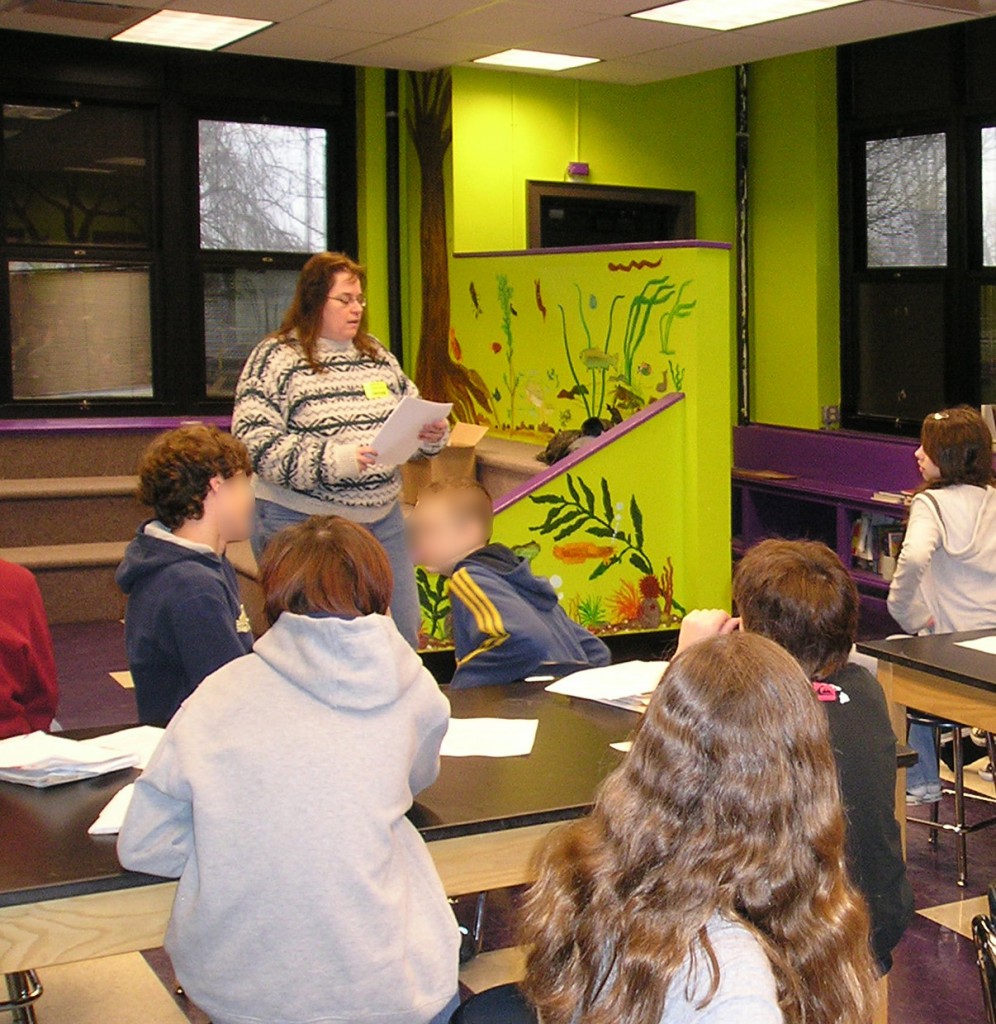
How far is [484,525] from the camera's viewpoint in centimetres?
339

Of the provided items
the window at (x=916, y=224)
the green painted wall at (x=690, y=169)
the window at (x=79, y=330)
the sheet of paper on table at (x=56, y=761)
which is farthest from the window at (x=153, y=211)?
the sheet of paper on table at (x=56, y=761)

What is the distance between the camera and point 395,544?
15.1 feet

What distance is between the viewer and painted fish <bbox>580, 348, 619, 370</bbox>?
6.72 m

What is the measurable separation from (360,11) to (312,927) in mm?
5310

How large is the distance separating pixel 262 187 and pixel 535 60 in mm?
1786

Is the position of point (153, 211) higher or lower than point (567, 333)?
higher

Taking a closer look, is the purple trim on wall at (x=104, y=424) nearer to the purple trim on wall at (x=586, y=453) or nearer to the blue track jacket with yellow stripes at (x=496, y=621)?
the purple trim on wall at (x=586, y=453)

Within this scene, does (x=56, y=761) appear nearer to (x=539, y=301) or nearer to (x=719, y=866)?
(x=719, y=866)

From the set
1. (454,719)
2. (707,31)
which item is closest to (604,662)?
(454,719)

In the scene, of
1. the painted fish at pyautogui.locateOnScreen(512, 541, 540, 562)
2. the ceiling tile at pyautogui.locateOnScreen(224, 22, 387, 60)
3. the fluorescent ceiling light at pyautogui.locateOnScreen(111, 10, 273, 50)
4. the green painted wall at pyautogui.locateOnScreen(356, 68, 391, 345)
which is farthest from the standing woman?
the green painted wall at pyautogui.locateOnScreen(356, 68, 391, 345)

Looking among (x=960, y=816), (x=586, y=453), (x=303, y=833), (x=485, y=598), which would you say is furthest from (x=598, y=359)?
→ (x=303, y=833)

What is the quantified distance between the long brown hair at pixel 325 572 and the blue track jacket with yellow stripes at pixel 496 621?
0.96m

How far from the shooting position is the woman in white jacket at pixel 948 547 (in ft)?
14.4

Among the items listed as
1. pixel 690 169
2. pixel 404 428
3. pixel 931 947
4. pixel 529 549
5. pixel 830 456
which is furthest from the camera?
pixel 690 169
